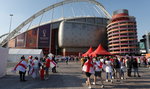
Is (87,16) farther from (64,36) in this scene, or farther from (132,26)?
(132,26)

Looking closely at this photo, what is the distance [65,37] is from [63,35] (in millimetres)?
1687

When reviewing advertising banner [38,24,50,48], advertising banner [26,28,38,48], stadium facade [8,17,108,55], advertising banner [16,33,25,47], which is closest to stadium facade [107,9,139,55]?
stadium facade [8,17,108,55]

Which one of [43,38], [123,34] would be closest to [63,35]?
[43,38]

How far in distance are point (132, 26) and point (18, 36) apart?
62.9 m

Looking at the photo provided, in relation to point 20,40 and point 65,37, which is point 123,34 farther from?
point 20,40

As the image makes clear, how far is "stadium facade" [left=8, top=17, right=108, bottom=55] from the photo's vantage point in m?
66.7

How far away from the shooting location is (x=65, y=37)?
7062 cm

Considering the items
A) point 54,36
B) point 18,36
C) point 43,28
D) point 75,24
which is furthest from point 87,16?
point 18,36

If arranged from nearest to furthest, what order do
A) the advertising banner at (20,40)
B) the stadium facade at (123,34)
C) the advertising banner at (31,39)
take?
the stadium facade at (123,34)
the advertising banner at (31,39)
the advertising banner at (20,40)

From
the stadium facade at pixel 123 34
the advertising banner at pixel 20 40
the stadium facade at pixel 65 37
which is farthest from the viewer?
the stadium facade at pixel 65 37

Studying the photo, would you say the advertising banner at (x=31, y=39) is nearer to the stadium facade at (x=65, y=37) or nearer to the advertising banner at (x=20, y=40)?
the stadium facade at (x=65, y=37)

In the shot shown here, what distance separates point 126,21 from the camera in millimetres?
61688

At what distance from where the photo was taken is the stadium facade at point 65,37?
66.7 metres

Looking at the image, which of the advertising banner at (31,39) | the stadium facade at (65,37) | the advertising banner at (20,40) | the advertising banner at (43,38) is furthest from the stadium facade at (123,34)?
the advertising banner at (20,40)
